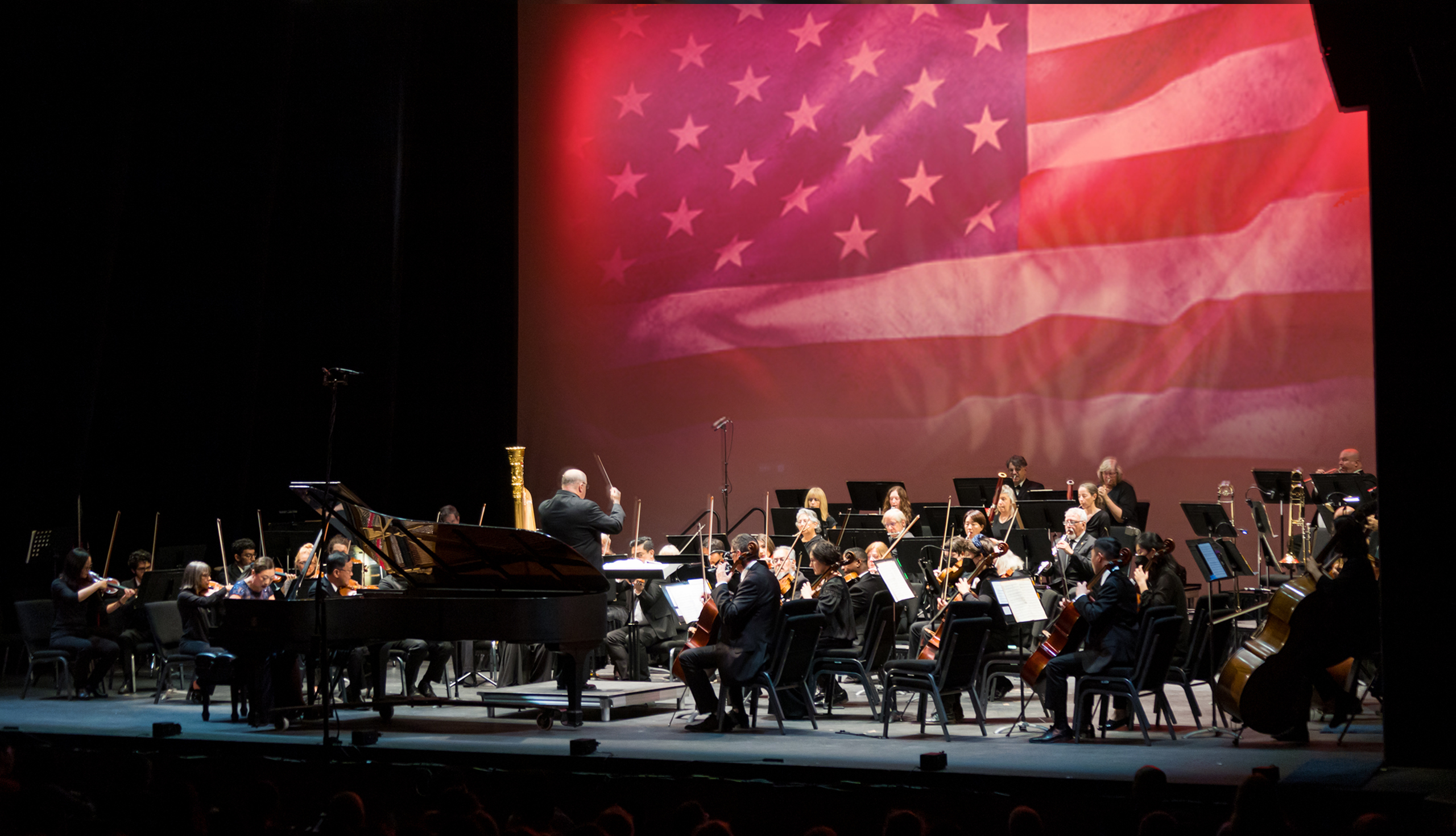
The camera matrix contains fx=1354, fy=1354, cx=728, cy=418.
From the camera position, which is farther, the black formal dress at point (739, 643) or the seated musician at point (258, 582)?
the seated musician at point (258, 582)

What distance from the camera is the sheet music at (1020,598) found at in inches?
321

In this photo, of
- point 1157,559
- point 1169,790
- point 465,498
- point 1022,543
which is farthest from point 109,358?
point 1169,790

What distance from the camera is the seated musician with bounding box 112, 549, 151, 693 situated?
34.0 ft

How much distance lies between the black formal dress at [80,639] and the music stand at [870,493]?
6.34 m

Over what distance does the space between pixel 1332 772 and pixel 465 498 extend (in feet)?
35.7

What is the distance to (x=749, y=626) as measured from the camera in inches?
314

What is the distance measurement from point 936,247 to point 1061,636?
709cm

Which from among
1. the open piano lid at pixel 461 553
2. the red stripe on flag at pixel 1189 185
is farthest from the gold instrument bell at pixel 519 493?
the red stripe on flag at pixel 1189 185

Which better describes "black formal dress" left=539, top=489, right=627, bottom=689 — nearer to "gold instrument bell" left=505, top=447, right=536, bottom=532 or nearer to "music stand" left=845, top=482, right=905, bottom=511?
"gold instrument bell" left=505, top=447, right=536, bottom=532

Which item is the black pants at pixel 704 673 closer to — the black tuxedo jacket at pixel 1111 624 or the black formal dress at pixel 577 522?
the black formal dress at pixel 577 522

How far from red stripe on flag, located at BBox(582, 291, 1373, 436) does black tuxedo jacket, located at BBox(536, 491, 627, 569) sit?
5683 mm

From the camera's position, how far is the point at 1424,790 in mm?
5371

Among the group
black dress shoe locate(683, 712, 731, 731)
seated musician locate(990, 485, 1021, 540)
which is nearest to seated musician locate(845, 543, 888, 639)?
black dress shoe locate(683, 712, 731, 731)

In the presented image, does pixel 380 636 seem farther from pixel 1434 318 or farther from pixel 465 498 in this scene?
pixel 465 498
